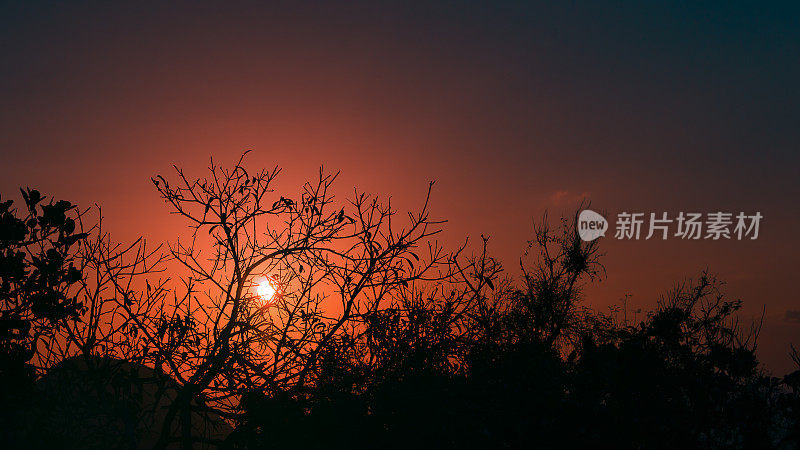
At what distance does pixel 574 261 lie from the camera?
3108 cm

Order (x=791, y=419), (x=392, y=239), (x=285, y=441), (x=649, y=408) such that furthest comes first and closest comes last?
(x=791, y=419)
(x=649, y=408)
(x=392, y=239)
(x=285, y=441)

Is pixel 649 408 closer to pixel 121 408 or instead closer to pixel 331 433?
pixel 331 433

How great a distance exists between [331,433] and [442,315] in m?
3.07

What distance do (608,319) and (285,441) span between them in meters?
24.3

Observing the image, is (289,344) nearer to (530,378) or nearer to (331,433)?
(331,433)

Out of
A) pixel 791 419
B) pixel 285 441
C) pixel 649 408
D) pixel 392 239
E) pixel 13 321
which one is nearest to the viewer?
pixel 13 321

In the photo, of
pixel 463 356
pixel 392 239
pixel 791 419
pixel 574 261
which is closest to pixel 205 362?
pixel 392 239

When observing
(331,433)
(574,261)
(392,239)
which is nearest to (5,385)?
(331,433)

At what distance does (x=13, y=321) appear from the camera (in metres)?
9.75

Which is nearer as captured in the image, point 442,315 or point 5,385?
point 5,385

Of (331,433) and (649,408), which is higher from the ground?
(649,408)

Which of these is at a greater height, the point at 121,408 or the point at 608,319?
the point at 608,319

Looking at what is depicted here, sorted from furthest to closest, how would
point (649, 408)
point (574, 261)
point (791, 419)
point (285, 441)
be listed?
point (574, 261), point (791, 419), point (649, 408), point (285, 441)

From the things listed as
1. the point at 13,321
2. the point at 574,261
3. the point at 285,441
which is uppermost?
the point at 574,261
